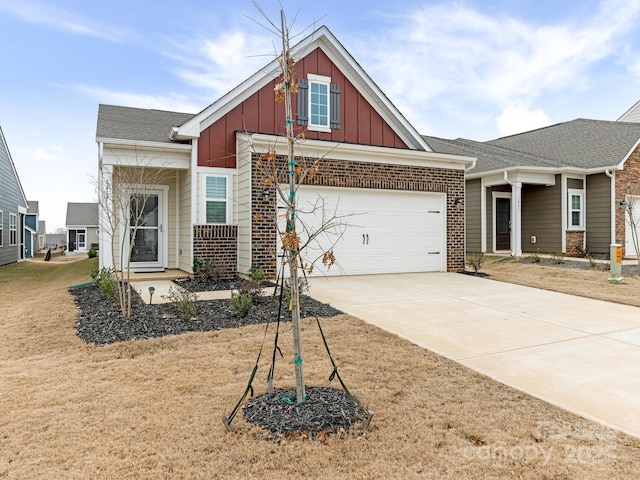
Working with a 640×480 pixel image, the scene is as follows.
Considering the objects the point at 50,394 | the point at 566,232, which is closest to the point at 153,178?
the point at 50,394

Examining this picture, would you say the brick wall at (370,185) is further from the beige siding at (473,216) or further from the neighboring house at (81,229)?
the neighboring house at (81,229)

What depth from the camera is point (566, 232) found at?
15.2 meters

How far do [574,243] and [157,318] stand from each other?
14.7 metres

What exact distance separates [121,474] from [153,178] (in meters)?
9.54

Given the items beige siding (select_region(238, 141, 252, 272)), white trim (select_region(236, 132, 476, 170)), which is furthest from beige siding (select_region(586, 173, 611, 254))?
beige siding (select_region(238, 141, 252, 272))

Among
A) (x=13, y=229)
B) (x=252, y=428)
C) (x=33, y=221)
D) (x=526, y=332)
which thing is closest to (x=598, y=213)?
(x=526, y=332)

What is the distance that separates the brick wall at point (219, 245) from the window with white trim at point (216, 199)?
259 millimetres

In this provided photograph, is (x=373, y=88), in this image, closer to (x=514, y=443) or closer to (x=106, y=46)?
(x=106, y=46)

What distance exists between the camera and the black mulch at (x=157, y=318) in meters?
5.37

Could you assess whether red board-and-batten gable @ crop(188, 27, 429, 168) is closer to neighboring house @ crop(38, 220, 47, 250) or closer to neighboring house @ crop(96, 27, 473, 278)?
neighboring house @ crop(96, 27, 473, 278)

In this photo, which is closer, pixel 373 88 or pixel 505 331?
pixel 505 331

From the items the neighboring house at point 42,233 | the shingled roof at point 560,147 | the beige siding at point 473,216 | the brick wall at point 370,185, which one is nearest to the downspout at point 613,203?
the shingled roof at point 560,147

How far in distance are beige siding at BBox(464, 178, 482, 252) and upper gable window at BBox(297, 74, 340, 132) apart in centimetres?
740

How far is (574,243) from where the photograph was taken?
50.4 ft
